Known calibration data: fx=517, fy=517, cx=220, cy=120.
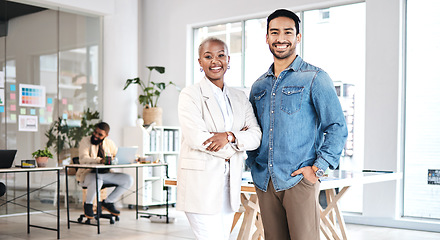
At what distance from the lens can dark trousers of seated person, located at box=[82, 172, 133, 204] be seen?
6.57m

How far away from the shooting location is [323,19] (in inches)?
287

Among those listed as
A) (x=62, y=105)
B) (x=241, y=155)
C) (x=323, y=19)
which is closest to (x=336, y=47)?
(x=323, y=19)

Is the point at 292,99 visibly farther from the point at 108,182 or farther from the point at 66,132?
the point at 66,132

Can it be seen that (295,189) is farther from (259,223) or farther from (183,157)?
(259,223)

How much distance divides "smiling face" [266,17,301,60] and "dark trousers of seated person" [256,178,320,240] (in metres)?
0.63

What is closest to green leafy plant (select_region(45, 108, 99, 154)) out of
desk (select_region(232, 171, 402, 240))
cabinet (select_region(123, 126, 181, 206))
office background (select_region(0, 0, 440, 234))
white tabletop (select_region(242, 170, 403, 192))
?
office background (select_region(0, 0, 440, 234))

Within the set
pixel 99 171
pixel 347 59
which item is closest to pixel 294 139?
pixel 99 171

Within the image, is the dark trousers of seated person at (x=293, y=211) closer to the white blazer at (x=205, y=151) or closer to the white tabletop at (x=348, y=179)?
the white blazer at (x=205, y=151)

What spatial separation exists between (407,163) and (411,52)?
4.61 feet

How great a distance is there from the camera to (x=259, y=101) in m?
2.66

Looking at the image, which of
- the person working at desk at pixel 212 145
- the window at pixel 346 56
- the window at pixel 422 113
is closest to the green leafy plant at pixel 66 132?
the window at pixel 346 56

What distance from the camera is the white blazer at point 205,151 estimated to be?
2.52 metres

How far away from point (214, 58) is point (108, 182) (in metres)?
4.64

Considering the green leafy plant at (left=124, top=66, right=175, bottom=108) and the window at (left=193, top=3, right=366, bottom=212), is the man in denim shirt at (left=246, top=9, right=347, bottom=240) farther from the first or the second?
the green leafy plant at (left=124, top=66, right=175, bottom=108)
